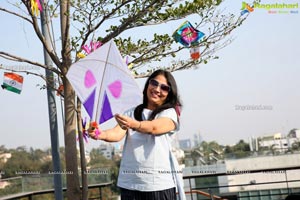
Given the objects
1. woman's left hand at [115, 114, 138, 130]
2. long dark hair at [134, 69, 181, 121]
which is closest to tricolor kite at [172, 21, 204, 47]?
long dark hair at [134, 69, 181, 121]

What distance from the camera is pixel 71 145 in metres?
4.07

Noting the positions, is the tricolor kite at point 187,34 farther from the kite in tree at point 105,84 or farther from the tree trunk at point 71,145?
the kite in tree at point 105,84

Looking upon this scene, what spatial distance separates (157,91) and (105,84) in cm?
23

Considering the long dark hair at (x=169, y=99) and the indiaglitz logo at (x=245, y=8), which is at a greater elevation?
the indiaglitz logo at (x=245, y=8)

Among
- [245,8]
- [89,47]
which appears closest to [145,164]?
A: [89,47]

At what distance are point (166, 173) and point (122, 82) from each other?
41 cm

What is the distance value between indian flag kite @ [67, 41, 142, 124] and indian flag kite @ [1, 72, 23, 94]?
282cm

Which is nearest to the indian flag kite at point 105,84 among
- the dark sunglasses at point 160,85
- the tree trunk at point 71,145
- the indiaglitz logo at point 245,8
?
the dark sunglasses at point 160,85

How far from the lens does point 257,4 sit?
446 cm

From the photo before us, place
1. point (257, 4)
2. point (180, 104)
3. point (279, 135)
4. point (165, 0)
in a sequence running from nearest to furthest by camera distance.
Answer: point (180, 104), point (165, 0), point (257, 4), point (279, 135)

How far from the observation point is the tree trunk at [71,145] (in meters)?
4.02

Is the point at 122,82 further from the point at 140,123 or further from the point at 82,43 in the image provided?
the point at 82,43

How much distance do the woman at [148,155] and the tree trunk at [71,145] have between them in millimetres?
2408

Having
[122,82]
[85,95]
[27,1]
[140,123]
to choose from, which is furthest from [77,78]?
[27,1]
